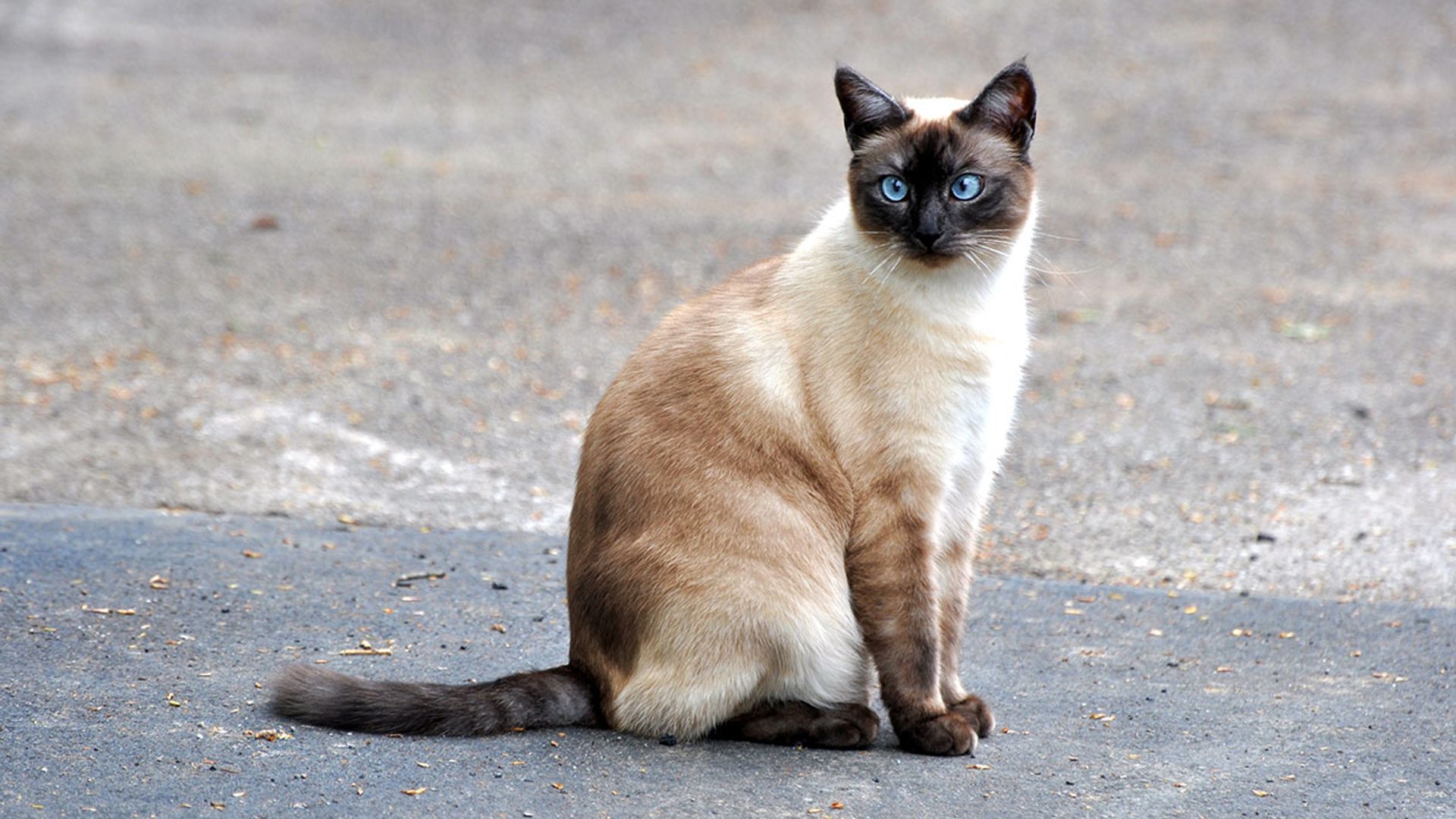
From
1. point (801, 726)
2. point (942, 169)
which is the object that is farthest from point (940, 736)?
point (942, 169)

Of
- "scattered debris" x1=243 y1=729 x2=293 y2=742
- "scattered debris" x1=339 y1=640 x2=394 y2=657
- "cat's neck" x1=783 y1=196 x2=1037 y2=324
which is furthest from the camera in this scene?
"scattered debris" x1=339 y1=640 x2=394 y2=657

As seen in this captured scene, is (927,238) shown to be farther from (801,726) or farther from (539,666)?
(539,666)

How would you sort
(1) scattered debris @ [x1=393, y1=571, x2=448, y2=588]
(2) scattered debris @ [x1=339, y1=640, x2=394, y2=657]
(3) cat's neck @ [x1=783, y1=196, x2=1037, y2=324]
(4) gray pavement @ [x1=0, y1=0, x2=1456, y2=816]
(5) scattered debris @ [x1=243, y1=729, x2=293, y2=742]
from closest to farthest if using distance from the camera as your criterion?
(5) scattered debris @ [x1=243, y1=729, x2=293, y2=742]
(4) gray pavement @ [x1=0, y1=0, x2=1456, y2=816]
(3) cat's neck @ [x1=783, y1=196, x2=1037, y2=324]
(2) scattered debris @ [x1=339, y1=640, x2=394, y2=657]
(1) scattered debris @ [x1=393, y1=571, x2=448, y2=588]

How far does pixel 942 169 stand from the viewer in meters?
3.38

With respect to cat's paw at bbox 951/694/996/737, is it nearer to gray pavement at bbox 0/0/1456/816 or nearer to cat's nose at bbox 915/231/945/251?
gray pavement at bbox 0/0/1456/816

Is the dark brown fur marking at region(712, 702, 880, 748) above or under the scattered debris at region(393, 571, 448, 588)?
above

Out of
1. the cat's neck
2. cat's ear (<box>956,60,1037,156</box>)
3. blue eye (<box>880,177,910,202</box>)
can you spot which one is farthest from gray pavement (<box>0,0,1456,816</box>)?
cat's ear (<box>956,60,1037,156</box>)

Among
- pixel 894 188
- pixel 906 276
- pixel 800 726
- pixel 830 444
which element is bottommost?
pixel 800 726

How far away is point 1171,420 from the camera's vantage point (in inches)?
233

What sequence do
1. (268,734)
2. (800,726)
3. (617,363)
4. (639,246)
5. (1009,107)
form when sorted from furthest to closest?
(639,246) < (617,363) < (1009,107) < (800,726) < (268,734)

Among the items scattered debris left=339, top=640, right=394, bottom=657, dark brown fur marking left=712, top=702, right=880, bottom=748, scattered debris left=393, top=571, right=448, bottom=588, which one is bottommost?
scattered debris left=393, top=571, right=448, bottom=588

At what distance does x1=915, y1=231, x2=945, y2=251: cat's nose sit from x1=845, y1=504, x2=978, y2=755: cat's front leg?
1.95 ft

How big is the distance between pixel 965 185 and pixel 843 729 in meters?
1.25

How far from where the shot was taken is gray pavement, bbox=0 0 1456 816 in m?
3.30
